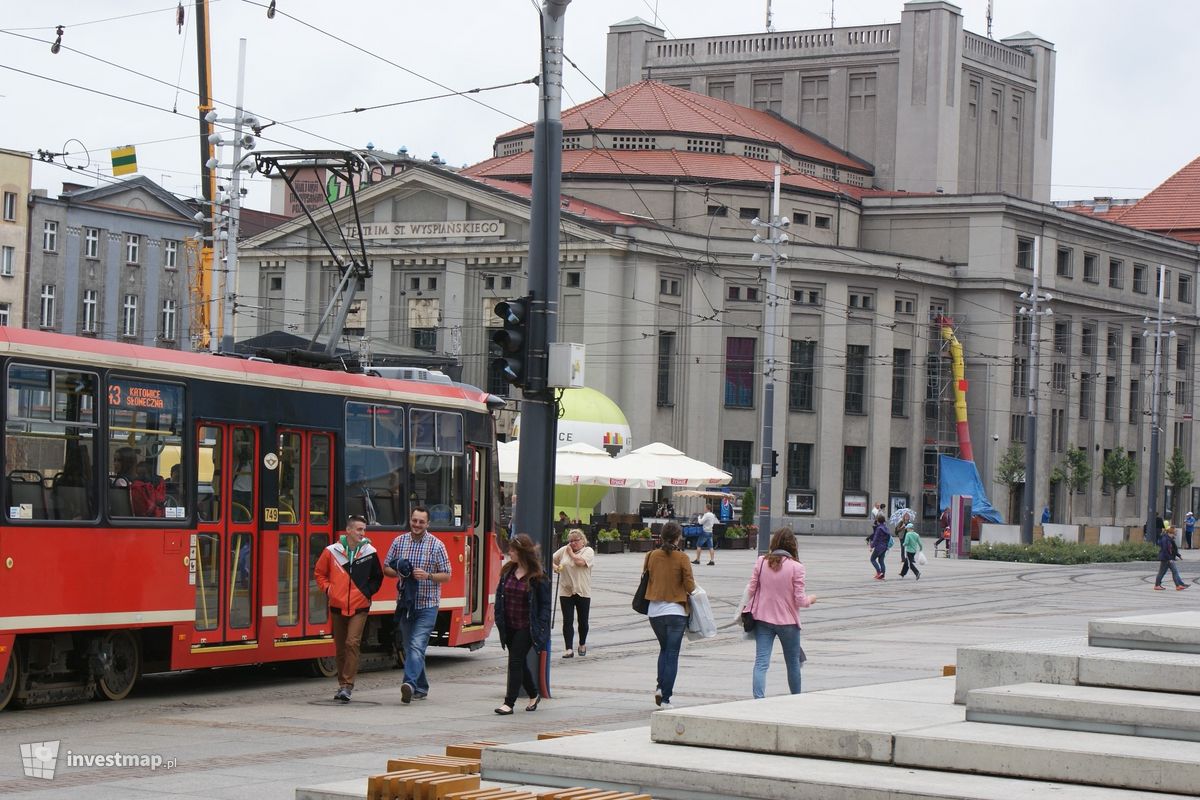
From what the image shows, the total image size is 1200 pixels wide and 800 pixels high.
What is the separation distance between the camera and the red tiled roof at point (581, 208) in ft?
225

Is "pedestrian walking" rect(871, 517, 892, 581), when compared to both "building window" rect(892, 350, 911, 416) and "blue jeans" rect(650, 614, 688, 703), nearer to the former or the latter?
"blue jeans" rect(650, 614, 688, 703)

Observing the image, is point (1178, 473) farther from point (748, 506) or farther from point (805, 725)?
point (805, 725)

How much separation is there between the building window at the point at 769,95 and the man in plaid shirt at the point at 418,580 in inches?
2761

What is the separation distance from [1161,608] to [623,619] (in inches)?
413

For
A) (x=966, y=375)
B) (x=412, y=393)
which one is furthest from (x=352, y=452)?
(x=966, y=375)

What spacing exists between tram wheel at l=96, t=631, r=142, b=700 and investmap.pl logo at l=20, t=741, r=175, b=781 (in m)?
A: 3.02


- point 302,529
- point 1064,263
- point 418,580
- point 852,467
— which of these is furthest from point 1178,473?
point 418,580

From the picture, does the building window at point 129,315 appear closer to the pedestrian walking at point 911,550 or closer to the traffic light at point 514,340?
the pedestrian walking at point 911,550

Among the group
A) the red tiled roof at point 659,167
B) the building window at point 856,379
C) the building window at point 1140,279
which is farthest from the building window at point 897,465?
the building window at point 1140,279

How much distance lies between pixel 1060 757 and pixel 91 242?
235ft

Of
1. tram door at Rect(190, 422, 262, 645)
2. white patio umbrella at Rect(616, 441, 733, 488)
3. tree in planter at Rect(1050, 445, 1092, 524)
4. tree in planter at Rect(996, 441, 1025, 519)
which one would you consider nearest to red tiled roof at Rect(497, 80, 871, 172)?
tree in planter at Rect(996, 441, 1025, 519)

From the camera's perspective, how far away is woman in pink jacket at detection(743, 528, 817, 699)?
15.4m

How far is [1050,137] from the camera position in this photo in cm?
9094

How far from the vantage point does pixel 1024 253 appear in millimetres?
77812
